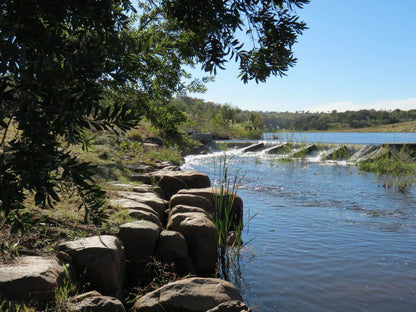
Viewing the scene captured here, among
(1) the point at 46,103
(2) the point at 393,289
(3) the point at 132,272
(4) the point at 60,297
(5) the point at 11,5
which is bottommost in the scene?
(2) the point at 393,289

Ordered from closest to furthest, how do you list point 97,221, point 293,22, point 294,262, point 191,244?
point 97,221 < point 293,22 < point 191,244 < point 294,262

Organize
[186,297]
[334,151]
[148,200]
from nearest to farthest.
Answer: [186,297] → [148,200] → [334,151]

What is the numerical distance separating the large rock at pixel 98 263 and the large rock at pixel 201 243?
129 centimetres

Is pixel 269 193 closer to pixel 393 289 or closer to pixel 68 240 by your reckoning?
pixel 393 289

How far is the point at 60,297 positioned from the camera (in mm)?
2980

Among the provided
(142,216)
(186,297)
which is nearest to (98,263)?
(186,297)

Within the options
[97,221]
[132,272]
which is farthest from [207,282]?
[97,221]

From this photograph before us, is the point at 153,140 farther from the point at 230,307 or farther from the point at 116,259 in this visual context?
the point at 230,307

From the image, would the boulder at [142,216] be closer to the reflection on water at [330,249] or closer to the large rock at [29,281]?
the reflection on water at [330,249]

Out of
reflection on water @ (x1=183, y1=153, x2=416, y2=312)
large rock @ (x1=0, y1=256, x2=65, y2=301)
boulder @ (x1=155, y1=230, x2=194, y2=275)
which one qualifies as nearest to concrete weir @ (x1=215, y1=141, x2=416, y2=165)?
reflection on water @ (x1=183, y1=153, x2=416, y2=312)

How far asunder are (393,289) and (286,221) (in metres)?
3.07

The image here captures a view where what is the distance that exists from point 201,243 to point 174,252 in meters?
0.47

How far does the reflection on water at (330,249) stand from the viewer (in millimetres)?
4223

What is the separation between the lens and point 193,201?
6.25 meters
